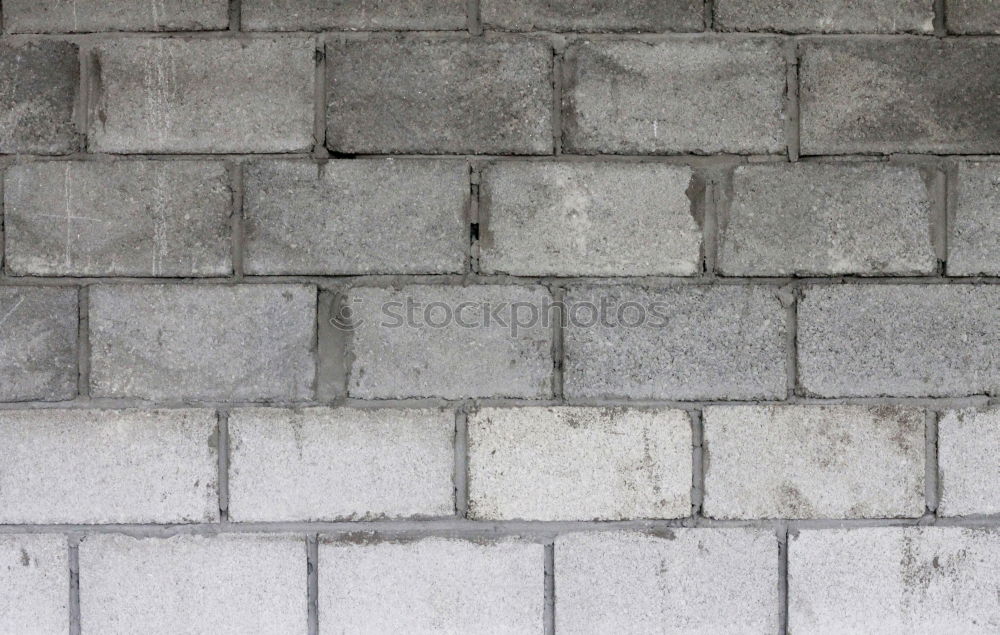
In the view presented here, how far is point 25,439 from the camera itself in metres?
1.55

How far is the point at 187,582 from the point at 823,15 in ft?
6.40

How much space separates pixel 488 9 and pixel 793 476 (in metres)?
1.27

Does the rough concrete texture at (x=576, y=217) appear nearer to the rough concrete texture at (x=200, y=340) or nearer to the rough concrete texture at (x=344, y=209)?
the rough concrete texture at (x=344, y=209)

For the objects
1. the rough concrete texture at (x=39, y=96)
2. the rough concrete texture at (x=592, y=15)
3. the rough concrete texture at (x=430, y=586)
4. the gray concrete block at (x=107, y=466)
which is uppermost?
the rough concrete texture at (x=592, y=15)

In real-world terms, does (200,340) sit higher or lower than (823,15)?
lower

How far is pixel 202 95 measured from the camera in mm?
1539

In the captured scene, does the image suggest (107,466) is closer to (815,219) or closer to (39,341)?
(39,341)

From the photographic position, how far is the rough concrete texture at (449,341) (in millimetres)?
1544

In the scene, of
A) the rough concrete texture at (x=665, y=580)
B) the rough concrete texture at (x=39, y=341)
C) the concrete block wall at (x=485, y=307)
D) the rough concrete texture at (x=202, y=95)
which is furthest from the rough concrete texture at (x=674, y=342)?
the rough concrete texture at (x=39, y=341)

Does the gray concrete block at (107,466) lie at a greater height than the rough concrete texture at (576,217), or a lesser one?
lesser

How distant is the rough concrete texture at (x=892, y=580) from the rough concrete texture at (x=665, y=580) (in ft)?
0.28

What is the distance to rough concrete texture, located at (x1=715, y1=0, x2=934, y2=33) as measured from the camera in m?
1.56

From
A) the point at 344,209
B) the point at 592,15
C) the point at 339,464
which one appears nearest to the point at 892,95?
the point at 592,15

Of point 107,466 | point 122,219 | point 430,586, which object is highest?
point 122,219
